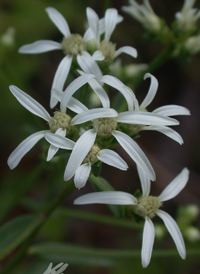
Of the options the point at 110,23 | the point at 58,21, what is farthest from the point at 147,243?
the point at 58,21

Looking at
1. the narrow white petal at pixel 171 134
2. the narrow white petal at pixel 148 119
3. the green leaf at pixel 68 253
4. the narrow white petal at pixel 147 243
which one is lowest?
the green leaf at pixel 68 253

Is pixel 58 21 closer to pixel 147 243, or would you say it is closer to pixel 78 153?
pixel 78 153

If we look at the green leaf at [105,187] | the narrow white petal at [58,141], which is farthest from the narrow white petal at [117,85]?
the green leaf at [105,187]

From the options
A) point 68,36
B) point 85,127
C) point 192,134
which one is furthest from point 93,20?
point 192,134

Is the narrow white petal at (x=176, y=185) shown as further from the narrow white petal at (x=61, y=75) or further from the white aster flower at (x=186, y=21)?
the white aster flower at (x=186, y=21)

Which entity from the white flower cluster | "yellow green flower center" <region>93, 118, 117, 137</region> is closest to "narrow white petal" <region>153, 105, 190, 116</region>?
A: the white flower cluster
